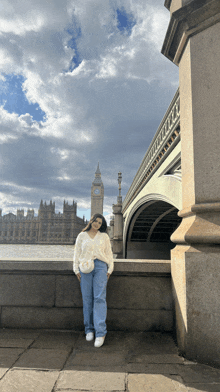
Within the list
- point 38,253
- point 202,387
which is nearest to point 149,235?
point 38,253

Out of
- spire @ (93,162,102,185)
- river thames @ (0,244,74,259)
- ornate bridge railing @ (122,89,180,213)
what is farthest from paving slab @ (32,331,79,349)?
spire @ (93,162,102,185)

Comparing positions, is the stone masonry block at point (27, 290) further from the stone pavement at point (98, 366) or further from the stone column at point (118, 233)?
the stone column at point (118, 233)

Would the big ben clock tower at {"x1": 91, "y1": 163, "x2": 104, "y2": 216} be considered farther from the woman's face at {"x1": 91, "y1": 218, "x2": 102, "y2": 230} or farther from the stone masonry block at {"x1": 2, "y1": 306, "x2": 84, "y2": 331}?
the woman's face at {"x1": 91, "y1": 218, "x2": 102, "y2": 230}

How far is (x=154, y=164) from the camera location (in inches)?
448

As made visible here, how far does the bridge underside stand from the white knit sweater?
56.9ft

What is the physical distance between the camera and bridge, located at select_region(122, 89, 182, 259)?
856cm

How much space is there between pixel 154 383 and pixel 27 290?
6.16 ft

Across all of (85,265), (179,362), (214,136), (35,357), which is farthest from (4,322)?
(214,136)

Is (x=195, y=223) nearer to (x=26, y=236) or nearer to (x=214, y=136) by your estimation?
(x=214, y=136)

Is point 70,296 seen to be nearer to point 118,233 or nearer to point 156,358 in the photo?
point 156,358

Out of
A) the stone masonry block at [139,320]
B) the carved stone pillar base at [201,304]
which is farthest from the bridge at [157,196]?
the carved stone pillar base at [201,304]

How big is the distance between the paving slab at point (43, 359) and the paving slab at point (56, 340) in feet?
0.43

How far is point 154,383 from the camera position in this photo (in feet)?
6.93

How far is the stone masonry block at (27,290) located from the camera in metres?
3.38
